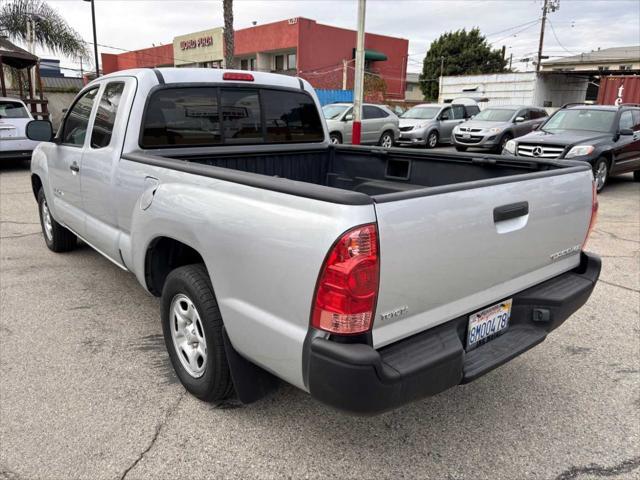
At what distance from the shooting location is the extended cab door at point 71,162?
4.21 meters

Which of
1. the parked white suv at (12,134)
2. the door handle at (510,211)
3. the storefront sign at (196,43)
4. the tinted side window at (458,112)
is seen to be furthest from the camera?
the storefront sign at (196,43)

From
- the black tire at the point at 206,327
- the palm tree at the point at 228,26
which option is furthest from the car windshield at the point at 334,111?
the black tire at the point at 206,327

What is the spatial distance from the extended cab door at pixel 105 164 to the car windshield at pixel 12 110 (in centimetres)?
996

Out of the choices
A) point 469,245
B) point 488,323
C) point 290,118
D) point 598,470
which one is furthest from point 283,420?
point 290,118

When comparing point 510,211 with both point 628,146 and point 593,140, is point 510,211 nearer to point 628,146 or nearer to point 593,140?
point 593,140

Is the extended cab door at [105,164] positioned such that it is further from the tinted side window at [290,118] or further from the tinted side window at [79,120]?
the tinted side window at [290,118]

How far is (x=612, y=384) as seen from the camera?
3.21 m

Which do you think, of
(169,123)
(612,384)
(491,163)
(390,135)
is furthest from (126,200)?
(390,135)

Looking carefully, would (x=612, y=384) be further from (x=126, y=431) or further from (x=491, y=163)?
(x=126, y=431)

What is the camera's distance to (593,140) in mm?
9953

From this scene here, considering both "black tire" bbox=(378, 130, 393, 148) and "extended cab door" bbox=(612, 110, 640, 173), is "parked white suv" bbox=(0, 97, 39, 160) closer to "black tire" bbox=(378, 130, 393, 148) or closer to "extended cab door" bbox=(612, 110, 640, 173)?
"black tire" bbox=(378, 130, 393, 148)

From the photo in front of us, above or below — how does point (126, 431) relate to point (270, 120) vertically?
below

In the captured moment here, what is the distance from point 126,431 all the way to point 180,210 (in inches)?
47.1

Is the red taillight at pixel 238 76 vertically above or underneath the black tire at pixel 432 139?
above
